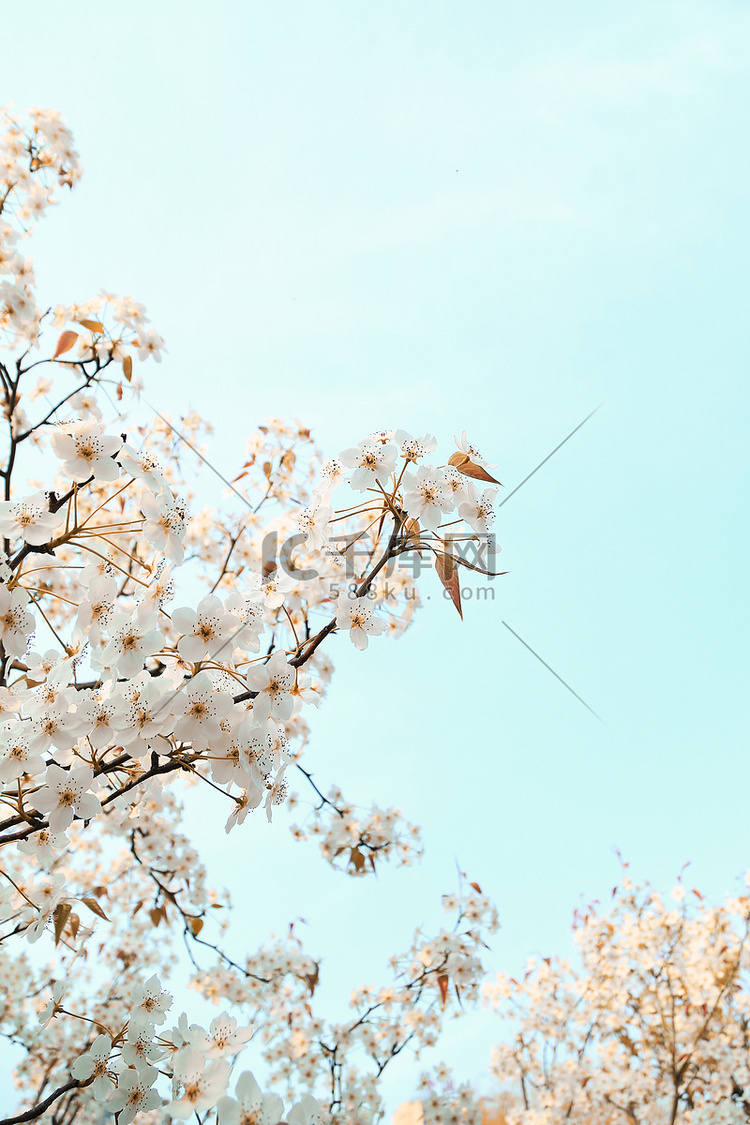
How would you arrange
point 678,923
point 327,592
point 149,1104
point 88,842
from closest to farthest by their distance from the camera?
point 149,1104 < point 327,592 < point 88,842 < point 678,923

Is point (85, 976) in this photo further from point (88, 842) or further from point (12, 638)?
point (12, 638)

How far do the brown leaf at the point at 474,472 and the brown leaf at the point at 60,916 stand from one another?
1012mm

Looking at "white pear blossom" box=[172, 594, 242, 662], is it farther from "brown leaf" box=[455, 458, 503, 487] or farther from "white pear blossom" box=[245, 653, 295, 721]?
"brown leaf" box=[455, 458, 503, 487]

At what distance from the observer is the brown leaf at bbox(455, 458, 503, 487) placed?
1211 mm

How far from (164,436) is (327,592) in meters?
1.22

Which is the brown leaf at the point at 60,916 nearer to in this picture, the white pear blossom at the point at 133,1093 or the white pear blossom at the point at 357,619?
the white pear blossom at the point at 133,1093

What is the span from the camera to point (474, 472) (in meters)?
1.22

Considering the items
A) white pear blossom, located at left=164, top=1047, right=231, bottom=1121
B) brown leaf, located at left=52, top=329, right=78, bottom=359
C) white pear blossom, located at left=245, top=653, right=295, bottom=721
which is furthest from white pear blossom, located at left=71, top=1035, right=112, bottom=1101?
brown leaf, located at left=52, top=329, right=78, bottom=359

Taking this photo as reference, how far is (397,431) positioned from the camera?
3.85 feet

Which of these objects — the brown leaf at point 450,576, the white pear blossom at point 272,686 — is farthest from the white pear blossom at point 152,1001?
the brown leaf at point 450,576

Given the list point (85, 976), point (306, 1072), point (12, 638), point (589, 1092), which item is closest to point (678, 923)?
point (589, 1092)

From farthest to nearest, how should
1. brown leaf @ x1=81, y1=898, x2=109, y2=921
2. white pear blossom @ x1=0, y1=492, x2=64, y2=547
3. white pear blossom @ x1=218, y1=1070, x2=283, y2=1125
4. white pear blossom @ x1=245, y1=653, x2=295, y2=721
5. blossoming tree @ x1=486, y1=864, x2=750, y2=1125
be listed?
blossoming tree @ x1=486, y1=864, x2=750, y2=1125, brown leaf @ x1=81, y1=898, x2=109, y2=921, white pear blossom @ x1=0, y1=492, x2=64, y2=547, white pear blossom @ x1=245, y1=653, x2=295, y2=721, white pear blossom @ x1=218, y1=1070, x2=283, y2=1125

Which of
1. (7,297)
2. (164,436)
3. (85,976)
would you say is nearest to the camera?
(7,297)

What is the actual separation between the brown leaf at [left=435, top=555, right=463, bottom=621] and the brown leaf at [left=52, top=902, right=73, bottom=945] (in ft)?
2.77
